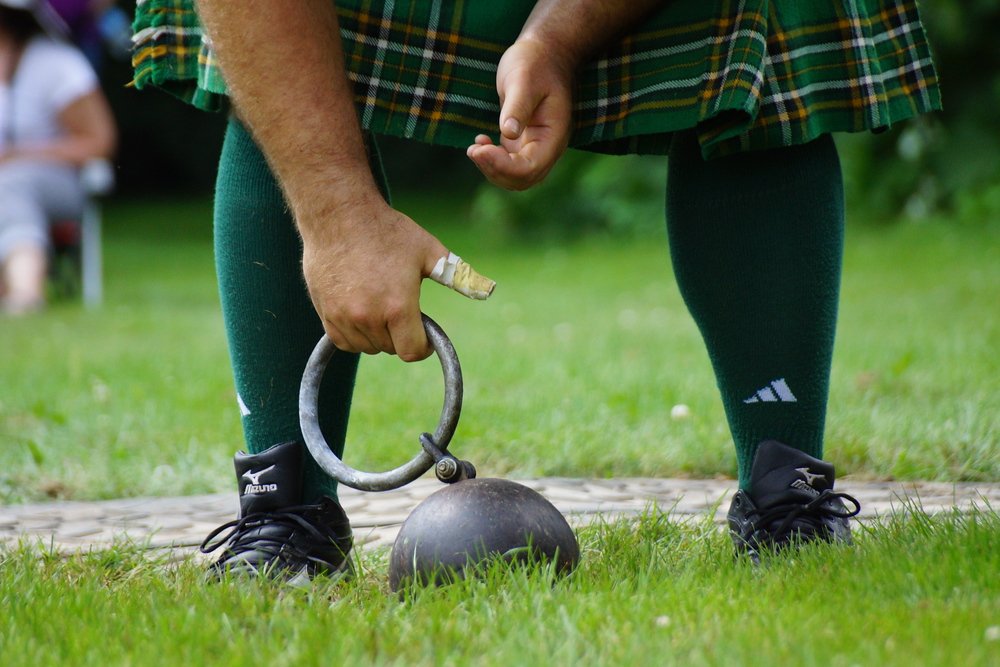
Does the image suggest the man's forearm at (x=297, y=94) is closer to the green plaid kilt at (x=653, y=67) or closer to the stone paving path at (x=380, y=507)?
the green plaid kilt at (x=653, y=67)

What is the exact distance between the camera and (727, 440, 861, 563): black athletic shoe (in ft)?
6.57

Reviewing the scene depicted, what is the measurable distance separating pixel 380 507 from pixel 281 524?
67cm

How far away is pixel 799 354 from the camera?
2.08 m

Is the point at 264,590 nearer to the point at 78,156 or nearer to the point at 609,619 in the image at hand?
the point at 609,619

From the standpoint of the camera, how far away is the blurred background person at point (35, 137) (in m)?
7.56

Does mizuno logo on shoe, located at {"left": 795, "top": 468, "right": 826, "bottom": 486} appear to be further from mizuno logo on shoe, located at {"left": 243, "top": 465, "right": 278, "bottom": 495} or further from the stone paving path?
mizuno logo on shoe, located at {"left": 243, "top": 465, "right": 278, "bottom": 495}

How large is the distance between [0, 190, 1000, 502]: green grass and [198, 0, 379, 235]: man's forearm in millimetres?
1437

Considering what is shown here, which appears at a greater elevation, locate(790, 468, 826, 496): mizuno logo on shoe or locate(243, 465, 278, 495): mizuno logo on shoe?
locate(790, 468, 826, 496): mizuno logo on shoe

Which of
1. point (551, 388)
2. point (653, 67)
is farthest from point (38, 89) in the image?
point (653, 67)

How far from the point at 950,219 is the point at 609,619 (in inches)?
327

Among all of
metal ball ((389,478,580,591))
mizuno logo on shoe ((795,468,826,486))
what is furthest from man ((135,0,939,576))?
metal ball ((389,478,580,591))

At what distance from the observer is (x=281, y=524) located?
2059 mm

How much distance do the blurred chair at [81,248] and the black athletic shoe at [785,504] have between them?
6.66 metres

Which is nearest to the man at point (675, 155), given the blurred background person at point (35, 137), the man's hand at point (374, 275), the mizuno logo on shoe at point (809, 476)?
the mizuno logo on shoe at point (809, 476)
